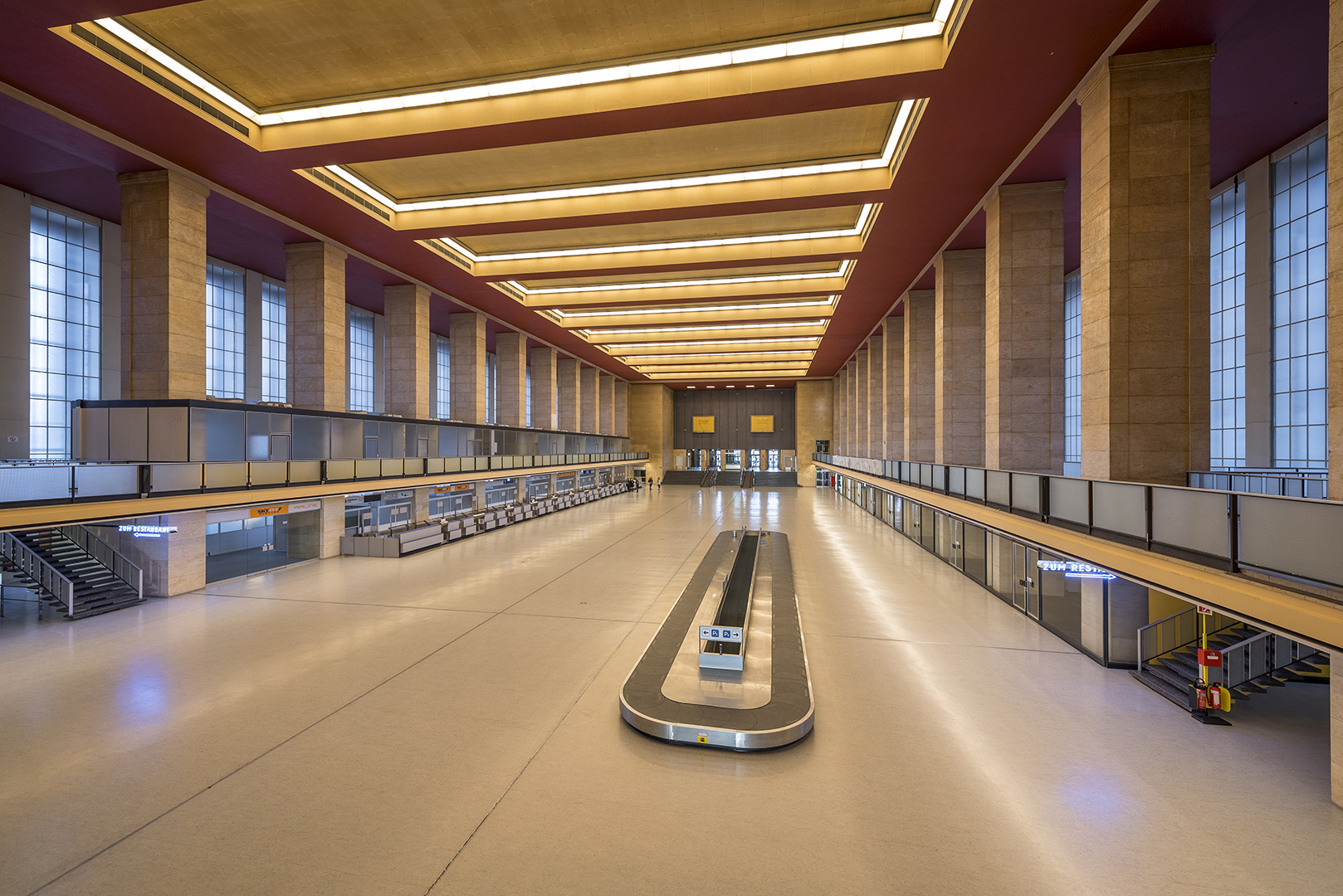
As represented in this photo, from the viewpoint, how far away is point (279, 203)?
14.7 m

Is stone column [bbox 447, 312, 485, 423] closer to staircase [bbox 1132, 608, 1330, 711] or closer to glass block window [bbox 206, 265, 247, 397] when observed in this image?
glass block window [bbox 206, 265, 247, 397]

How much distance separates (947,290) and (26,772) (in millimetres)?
20356

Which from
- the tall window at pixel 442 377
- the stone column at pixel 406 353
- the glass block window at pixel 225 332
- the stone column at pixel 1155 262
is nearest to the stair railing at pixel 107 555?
the glass block window at pixel 225 332

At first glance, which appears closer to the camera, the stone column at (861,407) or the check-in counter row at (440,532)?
the check-in counter row at (440,532)

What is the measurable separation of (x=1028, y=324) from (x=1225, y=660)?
7.57m

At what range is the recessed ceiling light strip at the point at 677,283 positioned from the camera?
2291cm

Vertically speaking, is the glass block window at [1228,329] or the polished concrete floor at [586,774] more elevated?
the glass block window at [1228,329]

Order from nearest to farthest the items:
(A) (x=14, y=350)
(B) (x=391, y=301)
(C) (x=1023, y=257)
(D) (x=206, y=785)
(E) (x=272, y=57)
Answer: (D) (x=206, y=785)
(E) (x=272, y=57)
(C) (x=1023, y=257)
(A) (x=14, y=350)
(B) (x=391, y=301)

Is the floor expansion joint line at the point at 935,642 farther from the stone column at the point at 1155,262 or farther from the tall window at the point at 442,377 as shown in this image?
the tall window at the point at 442,377

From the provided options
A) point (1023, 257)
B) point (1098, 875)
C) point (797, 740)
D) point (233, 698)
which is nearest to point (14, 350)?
point (233, 698)

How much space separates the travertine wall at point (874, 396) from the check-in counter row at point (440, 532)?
57.3ft

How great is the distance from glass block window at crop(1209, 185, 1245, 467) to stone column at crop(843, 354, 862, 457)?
67.6 feet

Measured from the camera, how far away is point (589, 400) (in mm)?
45375

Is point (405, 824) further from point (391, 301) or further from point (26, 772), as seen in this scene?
point (391, 301)
